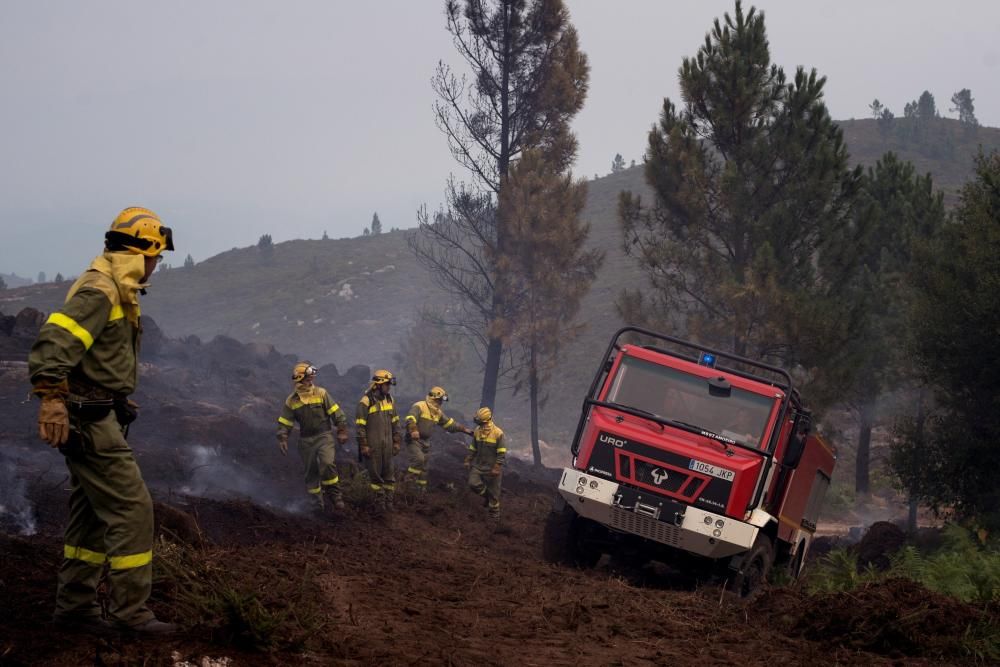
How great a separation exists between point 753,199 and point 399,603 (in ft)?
52.4

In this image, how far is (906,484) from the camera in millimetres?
18156

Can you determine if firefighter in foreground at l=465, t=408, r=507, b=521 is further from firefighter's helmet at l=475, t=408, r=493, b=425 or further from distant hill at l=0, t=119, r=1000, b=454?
distant hill at l=0, t=119, r=1000, b=454

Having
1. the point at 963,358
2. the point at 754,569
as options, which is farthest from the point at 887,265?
the point at 754,569

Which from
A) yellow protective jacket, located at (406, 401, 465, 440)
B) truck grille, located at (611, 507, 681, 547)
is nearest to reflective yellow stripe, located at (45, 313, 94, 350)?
truck grille, located at (611, 507, 681, 547)

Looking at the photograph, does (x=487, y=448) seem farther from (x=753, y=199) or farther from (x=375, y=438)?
(x=753, y=199)

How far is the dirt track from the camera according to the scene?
527cm

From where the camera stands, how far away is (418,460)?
1555 centimetres

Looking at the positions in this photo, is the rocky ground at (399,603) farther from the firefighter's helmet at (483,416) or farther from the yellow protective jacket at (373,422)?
the firefighter's helmet at (483,416)

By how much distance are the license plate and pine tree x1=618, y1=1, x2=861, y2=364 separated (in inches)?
420

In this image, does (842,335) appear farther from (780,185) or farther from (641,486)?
(641,486)

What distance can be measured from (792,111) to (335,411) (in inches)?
509

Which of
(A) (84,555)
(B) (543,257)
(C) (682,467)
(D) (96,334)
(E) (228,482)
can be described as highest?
(B) (543,257)

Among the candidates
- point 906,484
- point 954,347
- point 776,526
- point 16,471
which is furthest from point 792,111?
point 16,471

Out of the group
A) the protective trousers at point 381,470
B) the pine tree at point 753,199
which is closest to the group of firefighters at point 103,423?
the protective trousers at point 381,470
